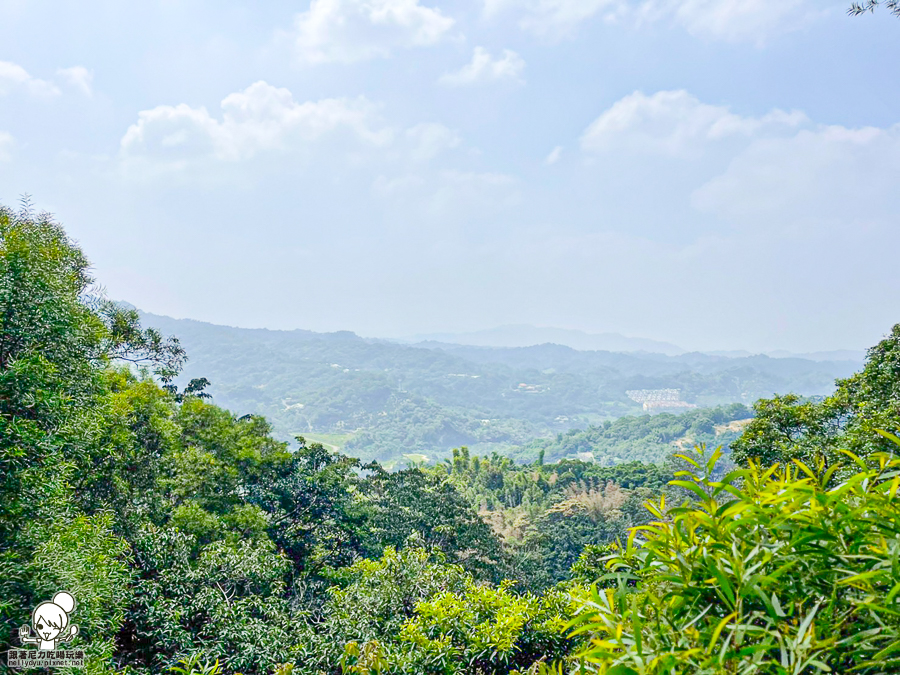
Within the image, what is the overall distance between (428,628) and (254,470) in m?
9.38

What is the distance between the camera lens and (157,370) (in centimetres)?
1520

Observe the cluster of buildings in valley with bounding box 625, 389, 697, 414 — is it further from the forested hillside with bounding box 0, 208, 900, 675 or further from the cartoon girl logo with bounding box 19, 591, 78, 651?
the cartoon girl logo with bounding box 19, 591, 78, 651

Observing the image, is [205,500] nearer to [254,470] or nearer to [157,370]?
[254,470]

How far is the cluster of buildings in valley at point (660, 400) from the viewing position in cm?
17312

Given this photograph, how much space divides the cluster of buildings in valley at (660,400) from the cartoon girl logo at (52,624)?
180511 millimetres

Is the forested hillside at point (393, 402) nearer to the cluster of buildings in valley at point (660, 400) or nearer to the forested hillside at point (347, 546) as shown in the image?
the cluster of buildings in valley at point (660, 400)

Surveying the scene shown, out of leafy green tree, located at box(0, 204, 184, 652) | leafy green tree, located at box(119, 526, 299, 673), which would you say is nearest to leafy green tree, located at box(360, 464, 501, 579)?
leafy green tree, located at box(119, 526, 299, 673)

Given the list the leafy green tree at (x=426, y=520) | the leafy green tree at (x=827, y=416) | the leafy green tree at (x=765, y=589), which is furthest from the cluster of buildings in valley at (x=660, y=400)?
the leafy green tree at (x=765, y=589)

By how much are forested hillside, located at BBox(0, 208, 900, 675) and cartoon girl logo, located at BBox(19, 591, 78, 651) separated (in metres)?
0.03

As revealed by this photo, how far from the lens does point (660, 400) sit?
185625 mm

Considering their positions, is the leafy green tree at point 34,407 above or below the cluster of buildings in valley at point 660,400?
above

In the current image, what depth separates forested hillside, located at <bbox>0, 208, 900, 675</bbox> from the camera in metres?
1.16

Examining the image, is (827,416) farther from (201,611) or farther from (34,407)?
(34,407)

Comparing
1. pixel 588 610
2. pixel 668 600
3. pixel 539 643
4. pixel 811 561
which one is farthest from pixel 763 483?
pixel 539 643
